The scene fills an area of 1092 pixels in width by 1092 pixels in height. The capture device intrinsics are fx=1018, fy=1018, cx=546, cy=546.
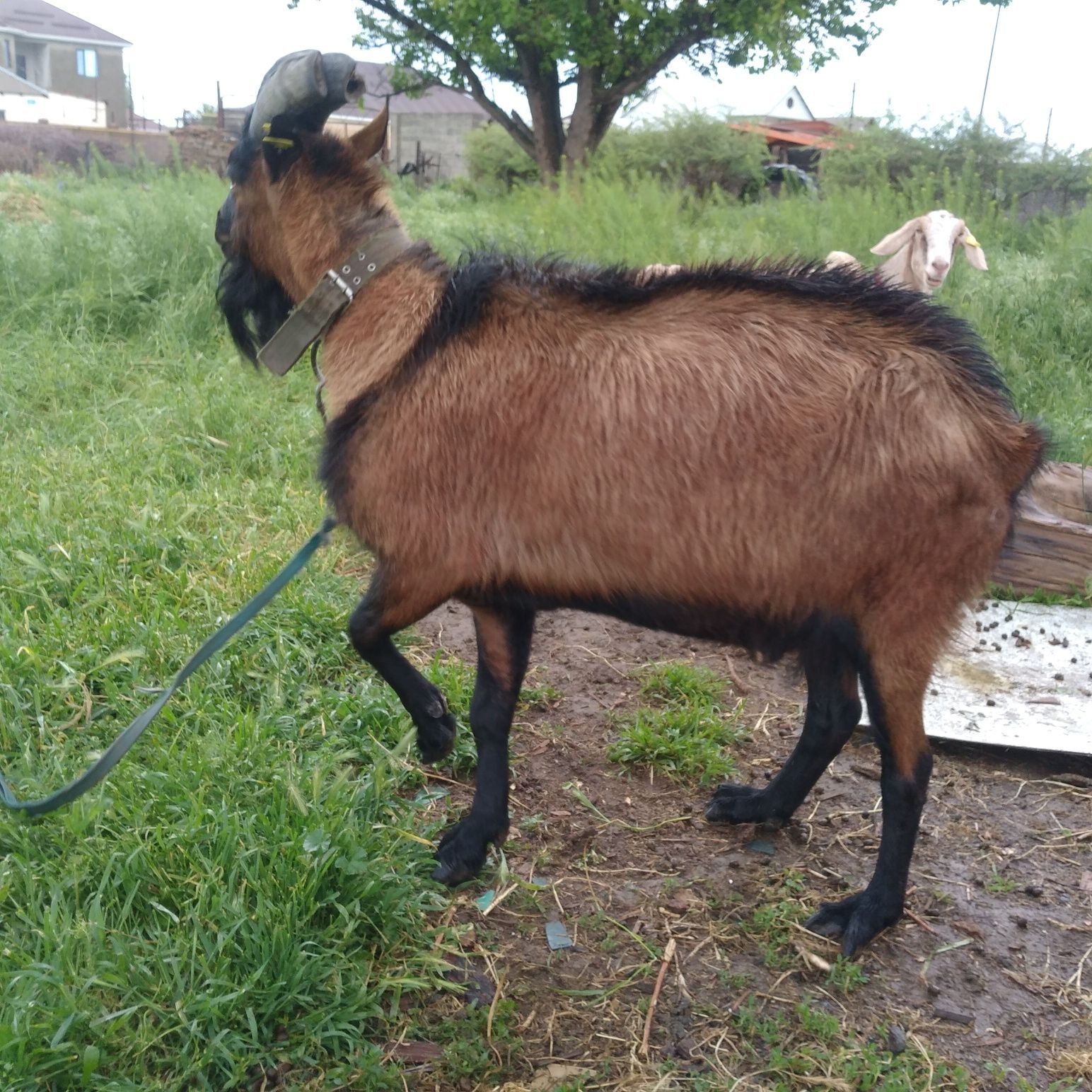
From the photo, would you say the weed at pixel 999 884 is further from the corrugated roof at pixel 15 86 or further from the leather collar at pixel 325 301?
the corrugated roof at pixel 15 86

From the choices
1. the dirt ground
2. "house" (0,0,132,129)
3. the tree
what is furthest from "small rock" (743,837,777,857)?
"house" (0,0,132,129)

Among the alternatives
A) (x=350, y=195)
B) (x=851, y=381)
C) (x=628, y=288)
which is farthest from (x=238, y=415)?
(x=851, y=381)

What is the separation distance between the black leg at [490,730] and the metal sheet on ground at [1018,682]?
1.48m

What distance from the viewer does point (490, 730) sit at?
2.73 meters

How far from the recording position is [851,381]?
87.5 inches

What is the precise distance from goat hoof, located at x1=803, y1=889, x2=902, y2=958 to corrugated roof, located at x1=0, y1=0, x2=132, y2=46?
46.5 metres

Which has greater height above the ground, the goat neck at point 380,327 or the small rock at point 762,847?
the goat neck at point 380,327

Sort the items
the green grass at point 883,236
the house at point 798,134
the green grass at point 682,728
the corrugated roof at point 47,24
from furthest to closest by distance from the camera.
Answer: the corrugated roof at point 47,24 → the house at point 798,134 → the green grass at point 883,236 → the green grass at point 682,728

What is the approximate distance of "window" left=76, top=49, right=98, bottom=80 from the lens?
137 feet

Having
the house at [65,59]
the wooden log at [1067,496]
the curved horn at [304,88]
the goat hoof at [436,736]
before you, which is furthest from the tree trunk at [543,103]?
the house at [65,59]

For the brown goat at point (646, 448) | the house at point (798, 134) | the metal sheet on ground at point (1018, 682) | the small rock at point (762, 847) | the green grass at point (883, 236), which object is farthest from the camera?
the house at point (798, 134)

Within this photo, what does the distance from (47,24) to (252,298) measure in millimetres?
47434

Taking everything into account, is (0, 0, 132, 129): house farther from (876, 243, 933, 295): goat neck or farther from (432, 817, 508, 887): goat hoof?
(432, 817, 508, 887): goat hoof

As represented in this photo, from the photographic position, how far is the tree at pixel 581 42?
15594 mm
